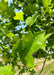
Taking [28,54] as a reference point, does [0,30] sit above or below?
above

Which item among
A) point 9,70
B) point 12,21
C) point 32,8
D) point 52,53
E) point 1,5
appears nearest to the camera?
point 9,70

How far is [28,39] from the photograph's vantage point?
0.49 meters

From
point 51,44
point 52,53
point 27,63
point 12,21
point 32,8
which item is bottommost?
point 52,53

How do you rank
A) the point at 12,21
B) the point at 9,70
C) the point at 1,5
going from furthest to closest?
1. the point at 12,21
2. the point at 1,5
3. the point at 9,70

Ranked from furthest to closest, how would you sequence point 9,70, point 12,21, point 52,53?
point 52,53 → point 12,21 → point 9,70

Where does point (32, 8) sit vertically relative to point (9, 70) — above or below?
above

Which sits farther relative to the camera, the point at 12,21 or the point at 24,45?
the point at 12,21

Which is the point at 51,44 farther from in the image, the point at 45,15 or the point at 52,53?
the point at 52,53

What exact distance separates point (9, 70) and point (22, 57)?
0.09 meters

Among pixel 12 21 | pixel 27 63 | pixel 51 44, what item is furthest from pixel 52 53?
pixel 27 63

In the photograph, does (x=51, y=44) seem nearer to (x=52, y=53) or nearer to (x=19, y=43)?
(x=52, y=53)

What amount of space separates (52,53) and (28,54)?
71.6 inches

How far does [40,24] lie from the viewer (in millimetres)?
1624

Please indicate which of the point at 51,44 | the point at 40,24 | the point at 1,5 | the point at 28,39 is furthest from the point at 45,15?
the point at 28,39
